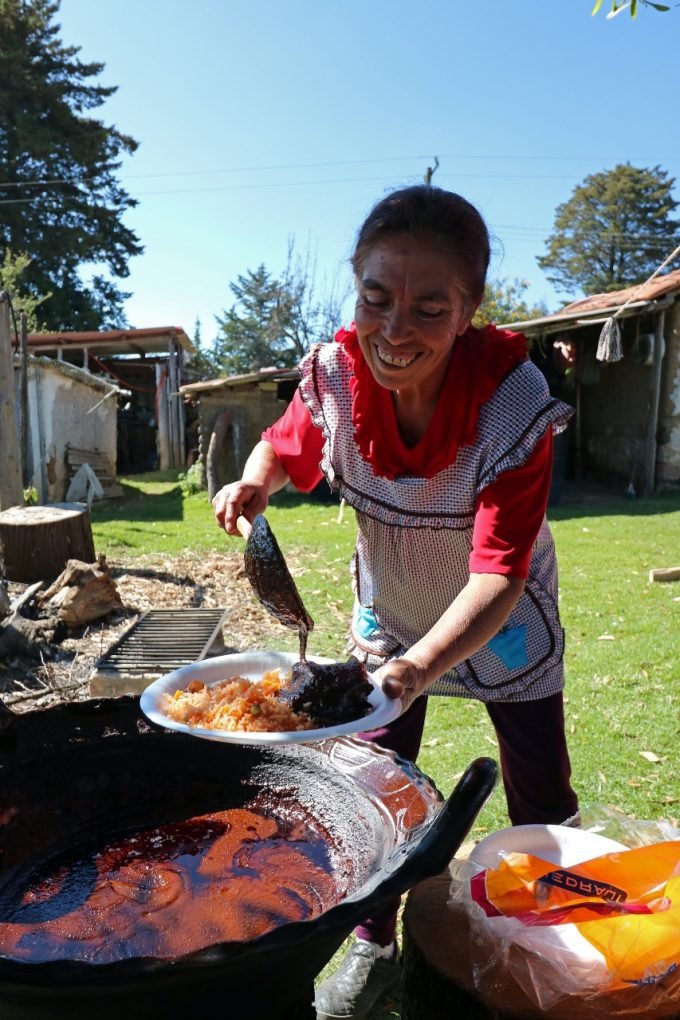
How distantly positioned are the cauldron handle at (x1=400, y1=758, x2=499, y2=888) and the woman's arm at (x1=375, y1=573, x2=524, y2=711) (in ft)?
0.93

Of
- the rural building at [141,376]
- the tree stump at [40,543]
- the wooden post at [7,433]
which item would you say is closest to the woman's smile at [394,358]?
the tree stump at [40,543]

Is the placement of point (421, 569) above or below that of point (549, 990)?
above

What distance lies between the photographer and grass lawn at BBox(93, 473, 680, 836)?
3826mm

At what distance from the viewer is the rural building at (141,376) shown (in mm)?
17984

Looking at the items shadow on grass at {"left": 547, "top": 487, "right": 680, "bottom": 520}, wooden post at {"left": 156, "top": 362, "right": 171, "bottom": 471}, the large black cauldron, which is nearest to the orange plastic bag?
the large black cauldron

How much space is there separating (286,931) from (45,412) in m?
13.7

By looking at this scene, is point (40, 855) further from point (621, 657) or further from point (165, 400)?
point (165, 400)

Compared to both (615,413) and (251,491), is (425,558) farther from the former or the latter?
(615,413)

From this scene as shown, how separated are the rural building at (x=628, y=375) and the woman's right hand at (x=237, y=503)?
36.7 feet

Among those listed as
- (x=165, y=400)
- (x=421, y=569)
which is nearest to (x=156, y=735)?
(x=421, y=569)

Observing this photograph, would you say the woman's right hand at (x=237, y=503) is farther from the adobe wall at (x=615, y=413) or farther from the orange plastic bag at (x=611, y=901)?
the adobe wall at (x=615, y=413)

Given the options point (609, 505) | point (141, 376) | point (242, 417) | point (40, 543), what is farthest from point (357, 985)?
point (141, 376)

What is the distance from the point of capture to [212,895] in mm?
1633

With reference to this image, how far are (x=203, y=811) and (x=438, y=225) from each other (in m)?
1.57
